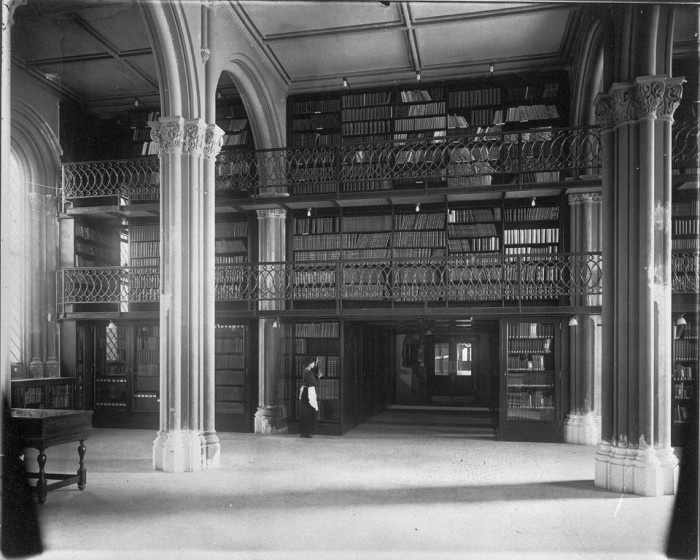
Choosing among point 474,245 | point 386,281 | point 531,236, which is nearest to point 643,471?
point 386,281

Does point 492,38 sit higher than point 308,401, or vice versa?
point 492,38

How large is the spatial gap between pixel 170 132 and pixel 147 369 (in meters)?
5.01

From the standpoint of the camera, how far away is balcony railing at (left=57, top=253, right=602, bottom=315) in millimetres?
8702

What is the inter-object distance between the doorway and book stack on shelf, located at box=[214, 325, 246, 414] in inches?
197

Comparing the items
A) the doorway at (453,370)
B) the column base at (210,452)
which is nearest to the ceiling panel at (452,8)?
the column base at (210,452)

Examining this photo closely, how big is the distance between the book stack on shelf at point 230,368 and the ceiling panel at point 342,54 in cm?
446

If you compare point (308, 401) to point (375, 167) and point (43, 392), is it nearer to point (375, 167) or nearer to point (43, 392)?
point (375, 167)

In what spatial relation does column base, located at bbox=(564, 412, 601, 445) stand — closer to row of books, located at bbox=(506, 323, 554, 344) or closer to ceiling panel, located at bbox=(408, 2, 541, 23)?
row of books, located at bbox=(506, 323, 554, 344)

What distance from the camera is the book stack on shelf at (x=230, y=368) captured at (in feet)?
32.8

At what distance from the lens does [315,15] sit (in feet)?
26.5

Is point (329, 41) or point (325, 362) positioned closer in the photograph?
point (329, 41)

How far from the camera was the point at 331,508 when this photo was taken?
5340mm

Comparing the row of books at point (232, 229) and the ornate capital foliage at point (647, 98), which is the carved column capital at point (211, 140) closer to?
the row of books at point (232, 229)

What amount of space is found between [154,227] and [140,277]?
3.17 ft
